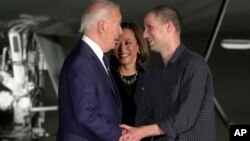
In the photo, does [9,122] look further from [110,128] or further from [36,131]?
[110,128]

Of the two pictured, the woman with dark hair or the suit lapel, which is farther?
the woman with dark hair

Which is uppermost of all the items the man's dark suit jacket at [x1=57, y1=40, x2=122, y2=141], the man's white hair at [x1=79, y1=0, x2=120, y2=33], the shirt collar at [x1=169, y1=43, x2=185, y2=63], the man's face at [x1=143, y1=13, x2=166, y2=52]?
the man's white hair at [x1=79, y1=0, x2=120, y2=33]

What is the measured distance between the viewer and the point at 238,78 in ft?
9.17

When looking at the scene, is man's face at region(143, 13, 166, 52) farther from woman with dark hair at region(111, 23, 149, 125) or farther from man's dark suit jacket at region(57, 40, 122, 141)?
woman with dark hair at region(111, 23, 149, 125)

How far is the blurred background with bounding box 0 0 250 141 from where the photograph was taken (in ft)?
9.01

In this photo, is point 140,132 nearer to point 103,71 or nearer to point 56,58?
point 103,71

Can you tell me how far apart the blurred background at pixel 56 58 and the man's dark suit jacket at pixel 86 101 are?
4.64ft

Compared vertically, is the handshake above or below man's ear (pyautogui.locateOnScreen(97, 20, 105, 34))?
below

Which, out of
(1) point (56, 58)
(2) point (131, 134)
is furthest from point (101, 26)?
(1) point (56, 58)

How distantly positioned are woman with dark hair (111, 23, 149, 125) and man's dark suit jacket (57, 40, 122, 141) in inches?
18.1

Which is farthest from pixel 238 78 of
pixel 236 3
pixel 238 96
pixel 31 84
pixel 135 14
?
pixel 31 84

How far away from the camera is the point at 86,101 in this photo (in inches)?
50.0

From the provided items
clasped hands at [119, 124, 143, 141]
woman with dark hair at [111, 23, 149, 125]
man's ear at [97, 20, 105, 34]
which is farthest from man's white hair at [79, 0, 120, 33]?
woman with dark hair at [111, 23, 149, 125]

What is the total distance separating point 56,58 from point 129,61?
1.05 meters
